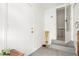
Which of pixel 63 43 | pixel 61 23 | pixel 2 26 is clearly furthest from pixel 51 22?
pixel 2 26

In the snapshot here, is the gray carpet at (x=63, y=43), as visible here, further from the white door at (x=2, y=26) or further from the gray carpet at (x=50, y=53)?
the white door at (x=2, y=26)

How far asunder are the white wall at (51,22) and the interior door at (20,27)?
0.21 metres

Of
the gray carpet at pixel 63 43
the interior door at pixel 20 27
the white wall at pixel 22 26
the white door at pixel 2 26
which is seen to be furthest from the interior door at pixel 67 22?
the white door at pixel 2 26

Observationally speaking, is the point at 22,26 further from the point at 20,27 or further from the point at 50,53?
the point at 50,53

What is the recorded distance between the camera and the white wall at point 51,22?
1.49 metres

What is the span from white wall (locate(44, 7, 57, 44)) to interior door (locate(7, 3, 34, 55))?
21cm

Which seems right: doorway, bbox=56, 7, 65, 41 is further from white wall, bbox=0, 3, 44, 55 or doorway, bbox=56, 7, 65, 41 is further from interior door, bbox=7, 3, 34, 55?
interior door, bbox=7, 3, 34, 55

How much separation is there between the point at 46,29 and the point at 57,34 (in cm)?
17

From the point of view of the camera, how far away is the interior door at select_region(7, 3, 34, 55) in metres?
1.45

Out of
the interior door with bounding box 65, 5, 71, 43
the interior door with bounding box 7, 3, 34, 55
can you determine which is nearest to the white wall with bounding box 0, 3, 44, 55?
the interior door with bounding box 7, 3, 34, 55

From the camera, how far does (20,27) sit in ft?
4.93

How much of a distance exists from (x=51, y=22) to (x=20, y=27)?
41 cm

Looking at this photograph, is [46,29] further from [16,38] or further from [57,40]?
[16,38]

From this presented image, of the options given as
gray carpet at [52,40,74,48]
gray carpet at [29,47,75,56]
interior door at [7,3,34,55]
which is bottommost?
gray carpet at [29,47,75,56]
